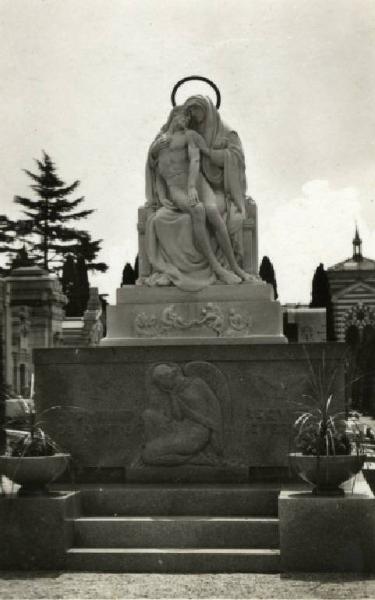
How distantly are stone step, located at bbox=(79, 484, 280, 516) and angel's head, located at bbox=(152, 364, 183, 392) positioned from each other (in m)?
1.11

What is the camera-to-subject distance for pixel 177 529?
32.7 ft

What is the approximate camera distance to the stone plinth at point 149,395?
11242 mm

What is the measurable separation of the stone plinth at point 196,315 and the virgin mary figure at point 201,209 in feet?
0.47

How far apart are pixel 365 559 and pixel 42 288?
92.2ft

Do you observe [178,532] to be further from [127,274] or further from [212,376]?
[127,274]

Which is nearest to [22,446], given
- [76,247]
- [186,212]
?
[186,212]

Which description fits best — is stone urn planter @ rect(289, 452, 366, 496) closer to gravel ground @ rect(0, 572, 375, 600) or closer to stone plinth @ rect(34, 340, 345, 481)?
gravel ground @ rect(0, 572, 375, 600)

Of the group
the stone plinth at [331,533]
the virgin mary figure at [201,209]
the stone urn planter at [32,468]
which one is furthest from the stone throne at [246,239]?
the stone plinth at [331,533]

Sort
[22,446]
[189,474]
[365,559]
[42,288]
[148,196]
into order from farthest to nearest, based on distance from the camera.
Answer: [42,288]
[148,196]
[189,474]
[22,446]
[365,559]

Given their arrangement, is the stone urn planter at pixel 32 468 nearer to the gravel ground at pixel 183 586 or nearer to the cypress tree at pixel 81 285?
the gravel ground at pixel 183 586

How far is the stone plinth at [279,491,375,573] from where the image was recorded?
30.2 ft

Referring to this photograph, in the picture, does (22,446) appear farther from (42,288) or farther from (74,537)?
(42,288)

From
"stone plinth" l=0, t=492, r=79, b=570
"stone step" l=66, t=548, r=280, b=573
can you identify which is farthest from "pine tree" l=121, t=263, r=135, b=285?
"stone step" l=66, t=548, r=280, b=573

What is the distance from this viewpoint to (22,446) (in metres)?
9.83
